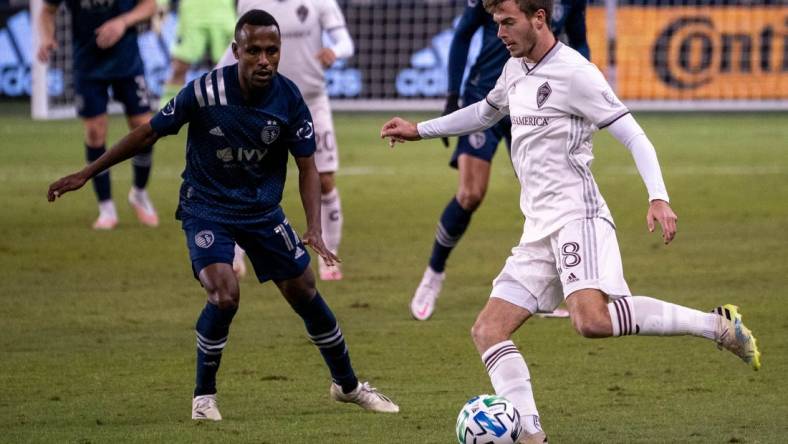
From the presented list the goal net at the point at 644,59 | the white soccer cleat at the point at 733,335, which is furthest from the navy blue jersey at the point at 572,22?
the goal net at the point at 644,59

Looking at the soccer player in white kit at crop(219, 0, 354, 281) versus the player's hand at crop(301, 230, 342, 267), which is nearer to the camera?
the player's hand at crop(301, 230, 342, 267)

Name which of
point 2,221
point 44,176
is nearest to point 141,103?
point 2,221

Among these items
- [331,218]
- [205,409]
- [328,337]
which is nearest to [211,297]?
[205,409]

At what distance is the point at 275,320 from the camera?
29.1 ft

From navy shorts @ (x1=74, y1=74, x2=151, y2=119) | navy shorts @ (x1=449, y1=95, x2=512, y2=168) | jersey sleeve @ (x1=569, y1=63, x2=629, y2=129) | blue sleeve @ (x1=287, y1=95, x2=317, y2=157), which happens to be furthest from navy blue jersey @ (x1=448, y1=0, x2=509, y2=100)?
navy shorts @ (x1=74, y1=74, x2=151, y2=119)

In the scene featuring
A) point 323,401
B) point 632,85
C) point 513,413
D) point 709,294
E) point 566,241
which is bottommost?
point 632,85

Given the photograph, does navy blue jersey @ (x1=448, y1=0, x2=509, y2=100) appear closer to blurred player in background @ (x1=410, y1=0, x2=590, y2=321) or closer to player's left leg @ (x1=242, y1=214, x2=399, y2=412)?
blurred player in background @ (x1=410, y1=0, x2=590, y2=321)

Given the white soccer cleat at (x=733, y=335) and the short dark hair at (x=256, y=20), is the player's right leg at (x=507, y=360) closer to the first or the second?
the white soccer cleat at (x=733, y=335)

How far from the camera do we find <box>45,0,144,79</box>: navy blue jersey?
12.5 metres

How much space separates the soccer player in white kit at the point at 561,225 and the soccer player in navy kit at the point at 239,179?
2.79ft

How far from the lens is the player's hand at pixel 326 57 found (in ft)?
33.2

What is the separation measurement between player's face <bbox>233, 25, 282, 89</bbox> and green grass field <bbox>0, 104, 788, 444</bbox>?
4.79ft

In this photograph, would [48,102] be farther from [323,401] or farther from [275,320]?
[323,401]

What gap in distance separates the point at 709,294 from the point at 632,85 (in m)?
13.2
